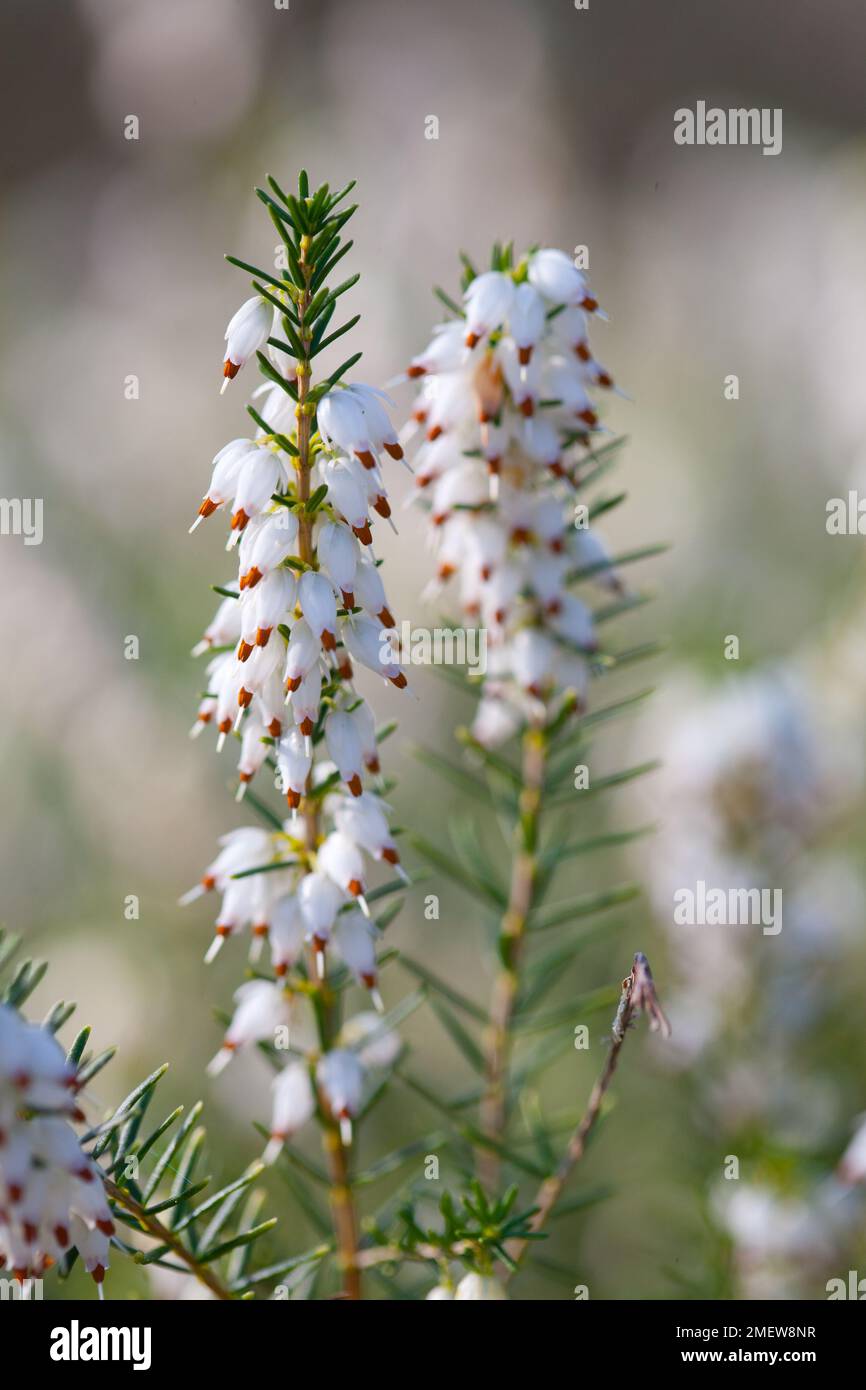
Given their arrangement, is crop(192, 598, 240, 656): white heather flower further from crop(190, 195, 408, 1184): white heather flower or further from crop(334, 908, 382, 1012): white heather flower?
crop(334, 908, 382, 1012): white heather flower

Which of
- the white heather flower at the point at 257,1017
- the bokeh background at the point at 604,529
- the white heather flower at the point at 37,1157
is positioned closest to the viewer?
the white heather flower at the point at 37,1157

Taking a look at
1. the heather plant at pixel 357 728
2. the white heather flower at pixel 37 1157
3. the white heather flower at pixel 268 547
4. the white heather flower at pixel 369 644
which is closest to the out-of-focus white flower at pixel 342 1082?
the heather plant at pixel 357 728

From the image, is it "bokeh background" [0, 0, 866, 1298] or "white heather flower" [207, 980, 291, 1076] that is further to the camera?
"bokeh background" [0, 0, 866, 1298]

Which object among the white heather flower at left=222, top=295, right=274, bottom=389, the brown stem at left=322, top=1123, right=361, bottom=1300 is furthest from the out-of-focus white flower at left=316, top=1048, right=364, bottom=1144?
the white heather flower at left=222, top=295, right=274, bottom=389

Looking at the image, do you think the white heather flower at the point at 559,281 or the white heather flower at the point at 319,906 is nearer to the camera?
the white heather flower at the point at 319,906

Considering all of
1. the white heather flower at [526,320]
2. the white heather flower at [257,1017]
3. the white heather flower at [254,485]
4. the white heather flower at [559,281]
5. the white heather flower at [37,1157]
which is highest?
the white heather flower at [559,281]

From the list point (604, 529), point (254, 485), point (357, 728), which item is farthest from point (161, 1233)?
point (604, 529)

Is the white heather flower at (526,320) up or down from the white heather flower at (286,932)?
up

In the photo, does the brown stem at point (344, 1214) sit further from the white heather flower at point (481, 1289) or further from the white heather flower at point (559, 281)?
the white heather flower at point (559, 281)
